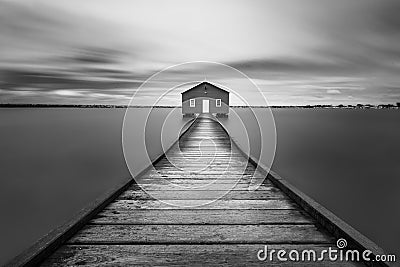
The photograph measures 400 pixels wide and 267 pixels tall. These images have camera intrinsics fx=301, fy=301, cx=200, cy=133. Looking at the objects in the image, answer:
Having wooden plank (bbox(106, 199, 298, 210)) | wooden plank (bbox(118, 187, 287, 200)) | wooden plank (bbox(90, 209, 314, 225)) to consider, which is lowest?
wooden plank (bbox(90, 209, 314, 225))

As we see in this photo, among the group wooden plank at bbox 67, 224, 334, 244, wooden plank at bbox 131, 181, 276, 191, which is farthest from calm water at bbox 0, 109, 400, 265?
wooden plank at bbox 67, 224, 334, 244

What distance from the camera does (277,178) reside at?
14.4 feet

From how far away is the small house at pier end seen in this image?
1287 inches

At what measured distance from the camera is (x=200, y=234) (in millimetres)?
2633

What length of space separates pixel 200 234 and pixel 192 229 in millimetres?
138

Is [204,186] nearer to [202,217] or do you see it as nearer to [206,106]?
[202,217]

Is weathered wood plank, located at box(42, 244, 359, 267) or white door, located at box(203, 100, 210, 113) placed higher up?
white door, located at box(203, 100, 210, 113)

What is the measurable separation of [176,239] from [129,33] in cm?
1356

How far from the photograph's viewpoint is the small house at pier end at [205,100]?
107 ft

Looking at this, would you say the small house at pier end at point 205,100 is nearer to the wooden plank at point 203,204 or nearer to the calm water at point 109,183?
the calm water at point 109,183

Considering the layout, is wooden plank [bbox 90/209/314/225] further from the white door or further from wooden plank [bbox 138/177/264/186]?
the white door

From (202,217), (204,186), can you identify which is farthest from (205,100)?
(202,217)

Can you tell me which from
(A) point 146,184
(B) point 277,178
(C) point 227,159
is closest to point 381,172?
(C) point 227,159

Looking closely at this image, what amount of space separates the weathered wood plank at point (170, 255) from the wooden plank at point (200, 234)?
0.08m
